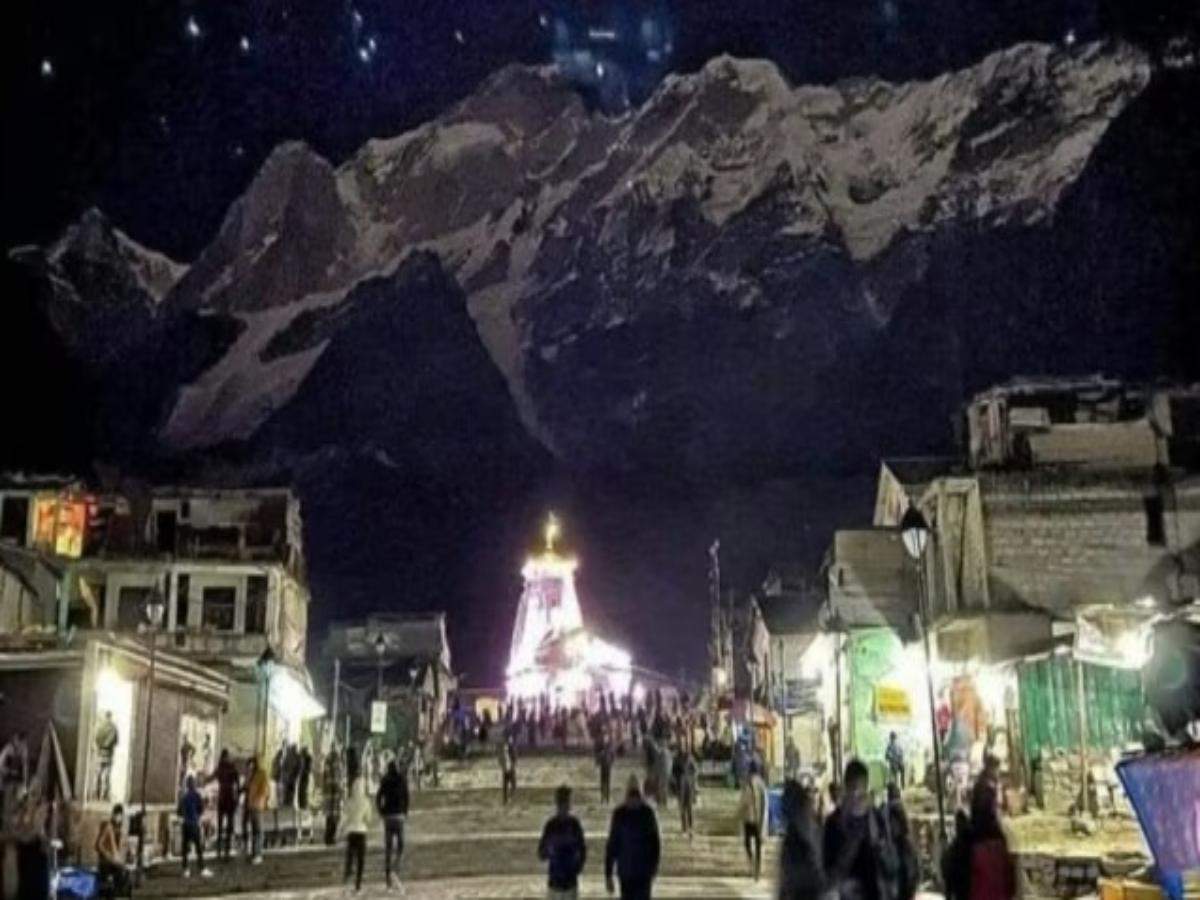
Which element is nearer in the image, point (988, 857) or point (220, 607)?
point (988, 857)

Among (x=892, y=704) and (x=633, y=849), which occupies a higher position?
(x=892, y=704)

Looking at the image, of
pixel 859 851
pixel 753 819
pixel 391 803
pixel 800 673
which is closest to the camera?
pixel 859 851

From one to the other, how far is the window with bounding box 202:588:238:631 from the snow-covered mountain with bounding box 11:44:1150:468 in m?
35.9

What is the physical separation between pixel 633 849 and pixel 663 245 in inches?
3339

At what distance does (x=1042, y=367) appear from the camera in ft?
240

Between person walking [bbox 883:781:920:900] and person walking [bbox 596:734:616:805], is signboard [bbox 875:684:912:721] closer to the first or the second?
person walking [bbox 596:734:616:805]

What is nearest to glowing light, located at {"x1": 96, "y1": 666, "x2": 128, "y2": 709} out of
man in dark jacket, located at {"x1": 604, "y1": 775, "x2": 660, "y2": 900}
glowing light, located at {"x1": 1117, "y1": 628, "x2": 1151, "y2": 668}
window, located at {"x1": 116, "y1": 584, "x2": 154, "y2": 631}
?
man in dark jacket, located at {"x1": 604, "y1": 775, "x2": 660, "y2": 900}

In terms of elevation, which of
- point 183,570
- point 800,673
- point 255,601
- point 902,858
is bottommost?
point 902,858

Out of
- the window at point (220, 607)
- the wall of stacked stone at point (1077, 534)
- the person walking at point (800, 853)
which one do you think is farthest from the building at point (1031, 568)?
the window at point (220, 607)

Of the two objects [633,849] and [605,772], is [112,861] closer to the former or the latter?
[633,849]

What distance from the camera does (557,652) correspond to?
65500mm

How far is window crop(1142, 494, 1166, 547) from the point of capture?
32906 millimetres

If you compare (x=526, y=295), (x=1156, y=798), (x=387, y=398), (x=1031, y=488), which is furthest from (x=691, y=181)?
(x=1156, y=798)

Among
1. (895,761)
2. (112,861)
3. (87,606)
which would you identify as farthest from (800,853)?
(87,606)
